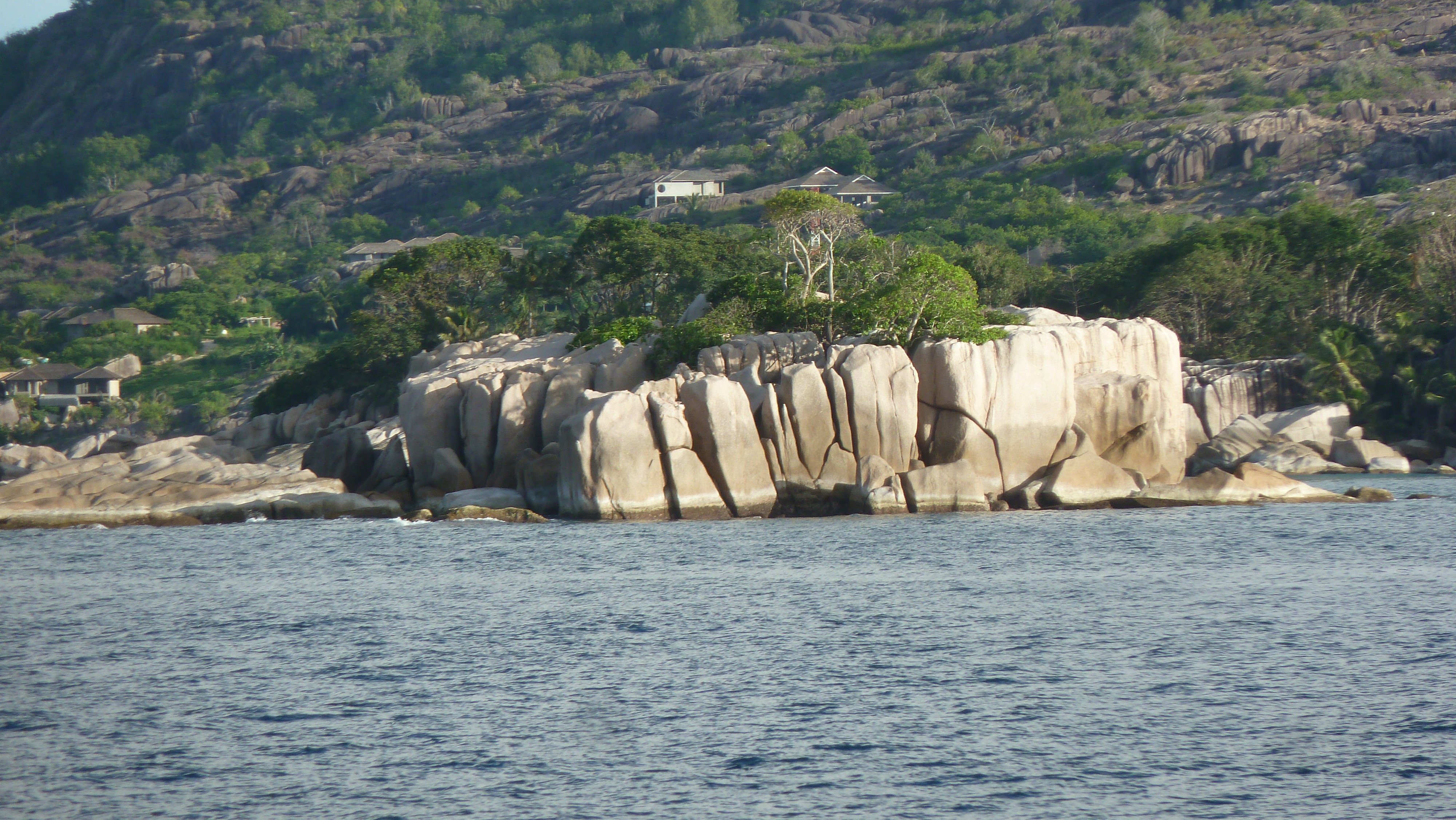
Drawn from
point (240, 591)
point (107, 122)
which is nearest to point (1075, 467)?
point (240, 591)

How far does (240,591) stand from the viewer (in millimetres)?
28359

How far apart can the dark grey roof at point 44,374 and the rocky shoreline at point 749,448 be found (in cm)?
4809

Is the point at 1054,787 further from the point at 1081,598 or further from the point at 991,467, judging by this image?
the point at 991,467

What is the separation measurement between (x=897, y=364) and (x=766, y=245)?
74.1 ft

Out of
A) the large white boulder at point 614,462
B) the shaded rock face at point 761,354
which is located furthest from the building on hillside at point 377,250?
the large white boulder at point 614,462

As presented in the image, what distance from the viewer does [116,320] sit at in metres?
99.6

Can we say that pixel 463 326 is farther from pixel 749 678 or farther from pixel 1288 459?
pixel 749 678

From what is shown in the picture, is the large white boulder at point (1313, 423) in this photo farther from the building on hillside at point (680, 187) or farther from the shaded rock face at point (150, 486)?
the building on hillside at point (680, 187)

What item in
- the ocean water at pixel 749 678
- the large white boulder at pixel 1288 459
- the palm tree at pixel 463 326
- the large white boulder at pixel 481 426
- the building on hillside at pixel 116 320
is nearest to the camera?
the ocean water at pixel 749 678

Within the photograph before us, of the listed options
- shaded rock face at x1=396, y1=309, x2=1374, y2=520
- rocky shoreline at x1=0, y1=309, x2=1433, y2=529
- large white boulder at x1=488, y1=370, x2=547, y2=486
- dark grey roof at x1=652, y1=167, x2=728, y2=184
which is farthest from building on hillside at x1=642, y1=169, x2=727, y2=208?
shaded rock face at x1=396, y1=309, x2=1374, y2=520

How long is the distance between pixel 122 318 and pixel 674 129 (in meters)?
58.2

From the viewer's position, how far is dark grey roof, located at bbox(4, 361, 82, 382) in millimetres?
89562

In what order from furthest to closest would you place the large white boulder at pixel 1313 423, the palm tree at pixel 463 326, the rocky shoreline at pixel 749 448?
1. the palm tree at pixel 463 326
2. the large white boulder at pixel 1313 423
3. the rocky shoreline at pixel 749 448

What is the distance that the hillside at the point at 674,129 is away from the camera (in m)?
91.1
